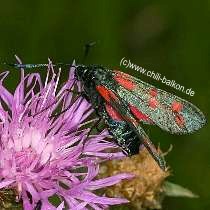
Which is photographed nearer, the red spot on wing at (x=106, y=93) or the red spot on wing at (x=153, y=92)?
the red spot on wing at (x=106, y=93)

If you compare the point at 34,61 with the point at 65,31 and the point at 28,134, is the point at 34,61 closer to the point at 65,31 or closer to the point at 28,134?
the point at 65,31

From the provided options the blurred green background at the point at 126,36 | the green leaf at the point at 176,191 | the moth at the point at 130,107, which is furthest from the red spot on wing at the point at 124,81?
the blurred green background at the point at 126,36

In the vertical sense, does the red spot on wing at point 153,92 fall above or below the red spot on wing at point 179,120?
above

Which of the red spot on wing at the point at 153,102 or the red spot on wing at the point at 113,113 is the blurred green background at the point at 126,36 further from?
the red spot on wing at the point at 113,113

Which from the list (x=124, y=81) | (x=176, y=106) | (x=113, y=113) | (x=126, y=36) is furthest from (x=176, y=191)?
(x=126, y=36)

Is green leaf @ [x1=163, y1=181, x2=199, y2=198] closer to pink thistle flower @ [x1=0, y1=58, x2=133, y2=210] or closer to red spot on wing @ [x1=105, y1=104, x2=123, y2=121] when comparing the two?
pink thistle flower @ [x1=0, y1=58, x2=133, y2=210]

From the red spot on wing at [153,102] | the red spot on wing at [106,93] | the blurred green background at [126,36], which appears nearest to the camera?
the red spot on wing at [106,93]

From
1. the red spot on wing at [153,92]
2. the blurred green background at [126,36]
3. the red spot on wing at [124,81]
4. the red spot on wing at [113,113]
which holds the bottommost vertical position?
the red spot on wing at [113,113]
